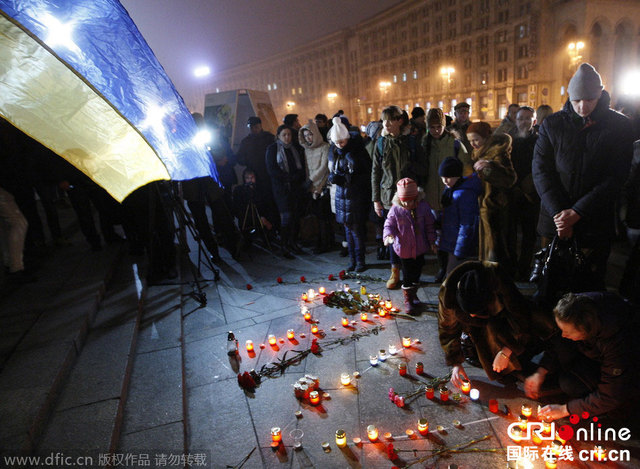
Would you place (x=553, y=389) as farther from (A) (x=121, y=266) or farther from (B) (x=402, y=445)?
(A) (x=121, y=266)

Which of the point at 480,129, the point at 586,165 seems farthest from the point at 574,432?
the point at 480,129

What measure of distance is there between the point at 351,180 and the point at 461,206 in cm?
187

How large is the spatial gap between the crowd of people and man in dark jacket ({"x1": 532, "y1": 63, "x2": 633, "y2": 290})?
0.01 meters

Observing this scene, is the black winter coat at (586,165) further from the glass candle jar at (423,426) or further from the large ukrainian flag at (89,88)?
the large ukrainian flag at (89,88)

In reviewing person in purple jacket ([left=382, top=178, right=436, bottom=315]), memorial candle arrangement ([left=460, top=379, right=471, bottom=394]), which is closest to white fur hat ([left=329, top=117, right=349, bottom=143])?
person in purple jacket ([left=382, top=178, right=436, bottom=315])

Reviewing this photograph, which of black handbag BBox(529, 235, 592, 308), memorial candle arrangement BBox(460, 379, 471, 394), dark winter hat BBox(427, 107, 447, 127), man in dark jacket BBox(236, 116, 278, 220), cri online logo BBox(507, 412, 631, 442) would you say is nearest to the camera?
cri online logo BBox(507, 412, 631, 442)

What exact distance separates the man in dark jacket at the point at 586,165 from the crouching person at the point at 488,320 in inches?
33.3

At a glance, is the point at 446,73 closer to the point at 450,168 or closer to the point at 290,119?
the point at 290,119

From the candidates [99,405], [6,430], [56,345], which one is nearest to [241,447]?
[99,405]

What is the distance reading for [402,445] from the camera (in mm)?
2699

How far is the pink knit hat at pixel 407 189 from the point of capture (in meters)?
4.48

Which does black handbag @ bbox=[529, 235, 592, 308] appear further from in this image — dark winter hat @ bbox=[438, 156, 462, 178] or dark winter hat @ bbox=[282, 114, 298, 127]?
dark winter hat @ bbox=[282, 114, 298, 127]

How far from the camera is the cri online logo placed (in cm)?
258

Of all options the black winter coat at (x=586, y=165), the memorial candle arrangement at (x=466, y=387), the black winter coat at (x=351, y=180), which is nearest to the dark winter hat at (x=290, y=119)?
the black winter coat at (x=351, y=180)
